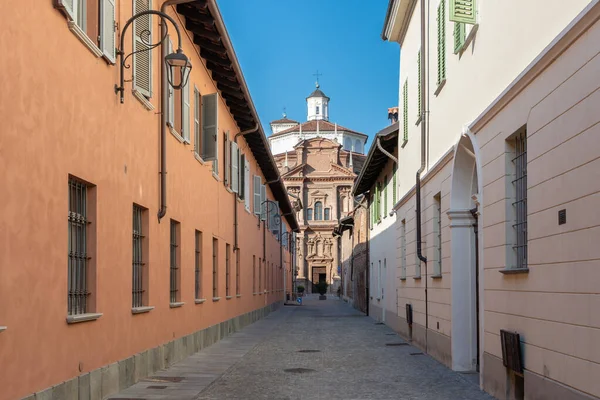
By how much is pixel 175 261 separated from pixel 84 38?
22.2 ft

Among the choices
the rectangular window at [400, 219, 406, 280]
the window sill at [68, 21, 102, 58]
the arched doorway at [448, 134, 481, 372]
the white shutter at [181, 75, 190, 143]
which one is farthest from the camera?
the rectangular window at [400, 219, 406, 280]

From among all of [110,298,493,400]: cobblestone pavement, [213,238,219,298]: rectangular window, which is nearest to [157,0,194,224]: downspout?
[110,298,493,400]: cobblestone pavement

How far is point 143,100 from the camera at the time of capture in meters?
11.6

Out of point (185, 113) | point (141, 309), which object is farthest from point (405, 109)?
point (141, 309)

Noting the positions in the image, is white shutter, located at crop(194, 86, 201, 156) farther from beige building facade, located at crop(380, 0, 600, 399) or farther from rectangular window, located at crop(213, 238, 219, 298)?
beige building facade, located at crop(380, 0, 600, 399)

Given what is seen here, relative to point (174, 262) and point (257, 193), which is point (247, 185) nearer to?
point (257, 193)

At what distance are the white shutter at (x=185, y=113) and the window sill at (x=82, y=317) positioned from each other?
6.08 metres

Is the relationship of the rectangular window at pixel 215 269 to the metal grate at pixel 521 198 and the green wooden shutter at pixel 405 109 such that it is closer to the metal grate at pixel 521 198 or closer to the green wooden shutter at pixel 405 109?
the green wooden shutter at pixel 405 109

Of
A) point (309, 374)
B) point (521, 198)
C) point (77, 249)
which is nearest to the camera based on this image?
point (77, 249)

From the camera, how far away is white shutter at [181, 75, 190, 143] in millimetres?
14844

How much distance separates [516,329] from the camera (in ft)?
30.1

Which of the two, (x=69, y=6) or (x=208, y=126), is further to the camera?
(x=208, y=126)

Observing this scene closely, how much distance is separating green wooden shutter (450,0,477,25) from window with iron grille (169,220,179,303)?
6403 millimetres

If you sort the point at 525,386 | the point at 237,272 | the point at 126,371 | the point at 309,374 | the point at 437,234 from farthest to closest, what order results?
the point at 237,272 < the point at 437,234 < the point at 309,374 < the point at 126,371 < the point at 525,386
